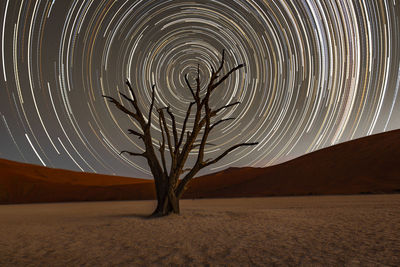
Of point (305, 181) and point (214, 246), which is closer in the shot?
point (214, 246)

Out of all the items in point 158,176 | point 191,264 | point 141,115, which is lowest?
point 191,264

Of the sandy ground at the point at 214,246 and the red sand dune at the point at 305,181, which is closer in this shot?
the sandy ground at the point at 214,246

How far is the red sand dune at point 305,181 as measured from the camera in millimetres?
26094

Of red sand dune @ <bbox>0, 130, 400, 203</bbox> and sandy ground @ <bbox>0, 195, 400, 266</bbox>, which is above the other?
red sand dune @ <bbox>0, 130, 400, 203</bbox>

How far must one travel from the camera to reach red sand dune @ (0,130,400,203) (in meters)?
26.1

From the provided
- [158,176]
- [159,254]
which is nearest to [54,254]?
[159,254]

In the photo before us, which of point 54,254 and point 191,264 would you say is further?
point 54,254

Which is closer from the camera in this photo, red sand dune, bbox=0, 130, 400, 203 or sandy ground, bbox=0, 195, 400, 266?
sandy ground, bbox=0, 195, 400, 266

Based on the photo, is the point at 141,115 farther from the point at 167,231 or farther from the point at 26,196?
the point at 26,196

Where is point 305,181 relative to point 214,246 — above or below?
above

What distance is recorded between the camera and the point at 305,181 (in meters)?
31.2

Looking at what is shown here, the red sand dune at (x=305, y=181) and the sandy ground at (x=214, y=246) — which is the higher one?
the red sand dune at (x=305, y=181)

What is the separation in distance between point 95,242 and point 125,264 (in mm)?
2275

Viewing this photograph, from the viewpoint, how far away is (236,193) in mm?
33812
